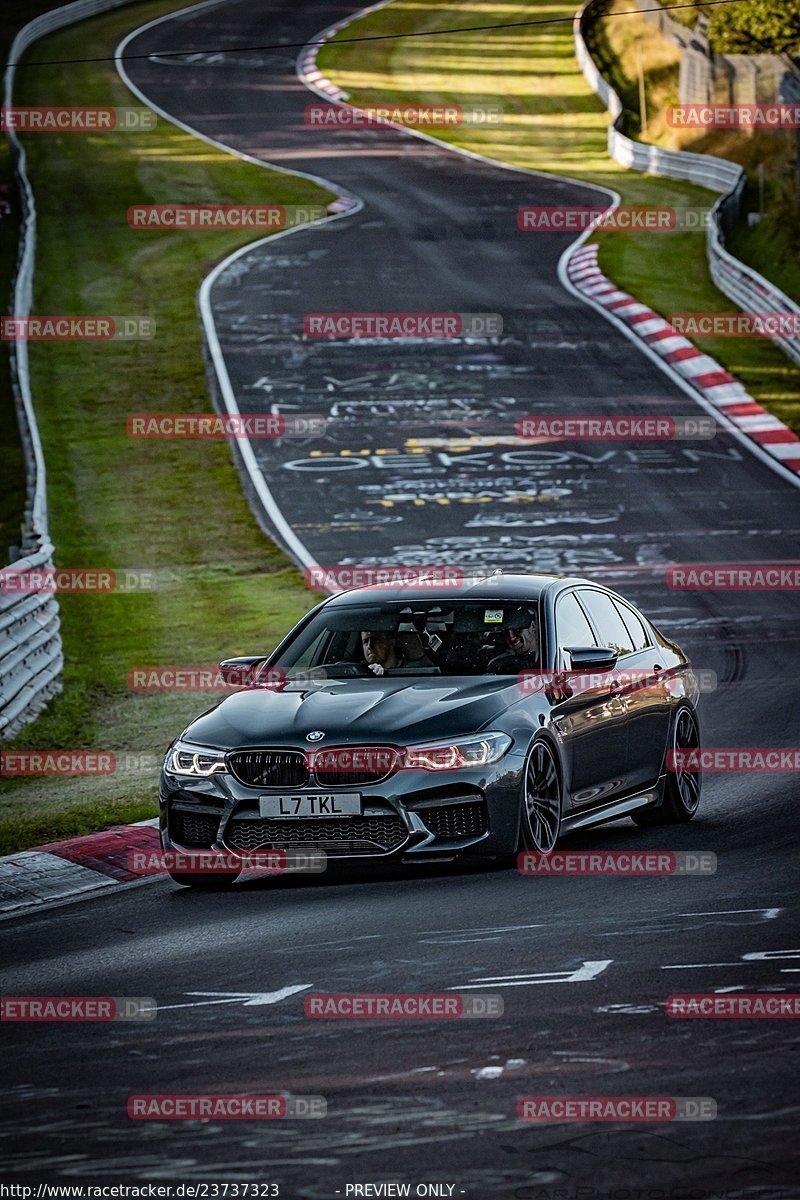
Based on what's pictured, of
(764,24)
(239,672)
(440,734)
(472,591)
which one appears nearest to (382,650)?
(472,591)

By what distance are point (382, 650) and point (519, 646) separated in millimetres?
749

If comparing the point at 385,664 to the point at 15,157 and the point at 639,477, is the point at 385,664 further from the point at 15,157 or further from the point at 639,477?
the point at 15,157

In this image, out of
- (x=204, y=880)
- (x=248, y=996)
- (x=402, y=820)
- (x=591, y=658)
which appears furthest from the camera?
(x=591, y=658)

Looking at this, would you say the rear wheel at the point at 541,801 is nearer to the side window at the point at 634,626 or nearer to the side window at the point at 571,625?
the side window at the point at 571,625

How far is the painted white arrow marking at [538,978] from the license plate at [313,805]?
2187mm

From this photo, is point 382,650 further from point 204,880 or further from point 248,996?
point 248,996

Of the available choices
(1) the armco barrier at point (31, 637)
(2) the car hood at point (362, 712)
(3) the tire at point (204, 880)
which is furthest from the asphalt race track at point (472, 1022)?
(1) the armco barrier at point (31, 637)

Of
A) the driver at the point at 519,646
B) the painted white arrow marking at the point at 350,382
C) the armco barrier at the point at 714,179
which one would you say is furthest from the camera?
the armco barrier at the point at 714,179

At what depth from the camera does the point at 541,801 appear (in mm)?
10039

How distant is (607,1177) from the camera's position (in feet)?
16.9

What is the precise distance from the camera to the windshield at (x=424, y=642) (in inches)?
418

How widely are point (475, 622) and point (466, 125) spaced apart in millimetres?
51956

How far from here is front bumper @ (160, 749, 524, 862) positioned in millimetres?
9508

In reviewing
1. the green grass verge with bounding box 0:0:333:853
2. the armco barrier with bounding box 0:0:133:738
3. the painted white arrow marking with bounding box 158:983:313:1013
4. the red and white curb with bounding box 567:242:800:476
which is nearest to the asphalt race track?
the painted white arrow marking with bounding box 158:983:313:1013
